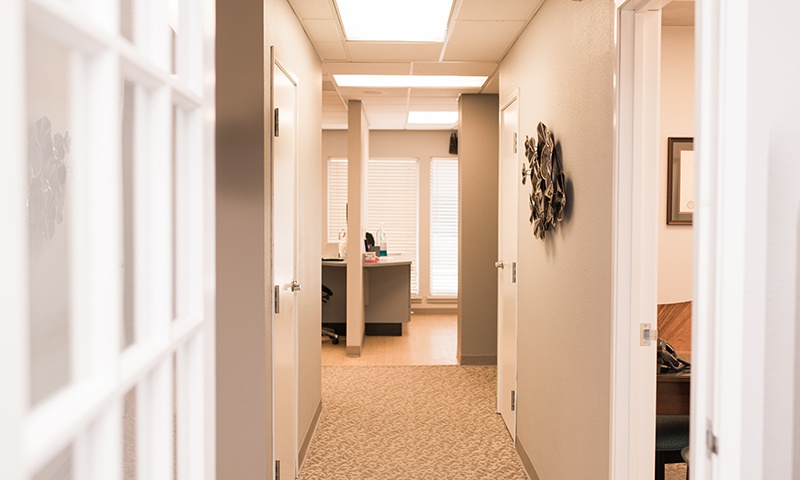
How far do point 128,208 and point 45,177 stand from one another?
0.43 ft

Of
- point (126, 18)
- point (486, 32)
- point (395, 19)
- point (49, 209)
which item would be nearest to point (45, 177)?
point (49, 209)

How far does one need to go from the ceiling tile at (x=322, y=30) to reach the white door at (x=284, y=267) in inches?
19.9

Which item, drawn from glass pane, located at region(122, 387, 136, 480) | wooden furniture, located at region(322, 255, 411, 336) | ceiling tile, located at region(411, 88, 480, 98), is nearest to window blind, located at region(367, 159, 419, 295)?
A: wooden furniture, located at region(322, 255, 411, 336)

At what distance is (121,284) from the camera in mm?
800

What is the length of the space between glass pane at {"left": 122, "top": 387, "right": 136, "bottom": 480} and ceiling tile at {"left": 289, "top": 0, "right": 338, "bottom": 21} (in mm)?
2942

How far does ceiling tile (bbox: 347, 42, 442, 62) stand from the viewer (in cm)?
440

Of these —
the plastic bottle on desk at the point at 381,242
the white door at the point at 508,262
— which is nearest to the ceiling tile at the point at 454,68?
the white door at the point at 508,262

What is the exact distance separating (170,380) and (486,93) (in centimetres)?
560

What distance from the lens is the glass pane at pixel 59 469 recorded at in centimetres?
63

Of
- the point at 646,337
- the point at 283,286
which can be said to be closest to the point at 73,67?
the point at 646,337

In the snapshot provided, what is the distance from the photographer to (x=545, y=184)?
317 cm

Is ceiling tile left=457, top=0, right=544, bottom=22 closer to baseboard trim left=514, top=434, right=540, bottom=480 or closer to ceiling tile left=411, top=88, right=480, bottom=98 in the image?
ceiling tile left=411, top=88, right=480, bottom=98

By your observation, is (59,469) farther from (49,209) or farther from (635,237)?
(635,237)

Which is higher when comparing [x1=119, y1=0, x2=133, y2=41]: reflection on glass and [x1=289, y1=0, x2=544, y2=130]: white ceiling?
[x1=289, y1=0, x2=544, y2=130]: white ceiling
